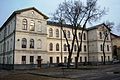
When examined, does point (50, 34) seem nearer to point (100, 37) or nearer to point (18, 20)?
point (18, 20)

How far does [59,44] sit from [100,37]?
1607 cm

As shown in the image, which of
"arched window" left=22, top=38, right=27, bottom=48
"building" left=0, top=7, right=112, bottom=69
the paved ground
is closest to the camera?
the paved ground

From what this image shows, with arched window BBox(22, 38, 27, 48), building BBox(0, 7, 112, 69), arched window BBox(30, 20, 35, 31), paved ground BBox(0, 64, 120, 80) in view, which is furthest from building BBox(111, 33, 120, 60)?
paved ground BBox(0, 64, 120, 80)

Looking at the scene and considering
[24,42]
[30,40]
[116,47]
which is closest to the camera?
[24,42]

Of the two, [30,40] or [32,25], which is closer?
[30,40]

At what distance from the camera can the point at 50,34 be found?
5425 centimetres

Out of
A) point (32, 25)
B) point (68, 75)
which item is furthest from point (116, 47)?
point (68, 75)

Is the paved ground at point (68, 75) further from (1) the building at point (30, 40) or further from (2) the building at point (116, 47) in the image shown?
(2) the building at point (116, 47)

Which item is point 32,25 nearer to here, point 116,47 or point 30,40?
point 30,40

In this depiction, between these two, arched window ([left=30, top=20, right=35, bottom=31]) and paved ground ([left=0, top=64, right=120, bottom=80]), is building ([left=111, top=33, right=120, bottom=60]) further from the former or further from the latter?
paved ground ([left=0, top=64, right=120, bottom=80])

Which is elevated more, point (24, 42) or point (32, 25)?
point (32, 25)

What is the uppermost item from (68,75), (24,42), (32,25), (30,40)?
(32,25)

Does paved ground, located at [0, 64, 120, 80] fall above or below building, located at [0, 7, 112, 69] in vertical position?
below

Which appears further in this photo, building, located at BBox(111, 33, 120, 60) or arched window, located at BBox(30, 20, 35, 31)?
building, located at BBox(111, 33, 120, 60)
